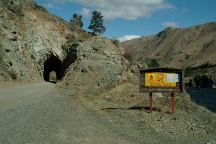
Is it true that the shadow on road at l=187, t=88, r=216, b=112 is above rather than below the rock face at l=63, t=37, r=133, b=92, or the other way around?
below

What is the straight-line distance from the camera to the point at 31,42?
56406mm

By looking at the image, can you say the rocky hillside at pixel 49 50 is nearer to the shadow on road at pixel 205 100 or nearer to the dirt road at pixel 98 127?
the shadow on road at pixel 205 100

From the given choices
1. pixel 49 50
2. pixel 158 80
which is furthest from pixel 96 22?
pixel 158 80

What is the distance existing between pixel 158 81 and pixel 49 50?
140ft

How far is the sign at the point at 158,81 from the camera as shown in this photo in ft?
67.0

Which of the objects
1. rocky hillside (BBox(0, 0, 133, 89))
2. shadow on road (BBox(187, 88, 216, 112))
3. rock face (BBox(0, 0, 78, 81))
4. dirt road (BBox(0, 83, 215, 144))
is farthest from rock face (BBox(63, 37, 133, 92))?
dirt road (BBox(0, 83, 215, 144))

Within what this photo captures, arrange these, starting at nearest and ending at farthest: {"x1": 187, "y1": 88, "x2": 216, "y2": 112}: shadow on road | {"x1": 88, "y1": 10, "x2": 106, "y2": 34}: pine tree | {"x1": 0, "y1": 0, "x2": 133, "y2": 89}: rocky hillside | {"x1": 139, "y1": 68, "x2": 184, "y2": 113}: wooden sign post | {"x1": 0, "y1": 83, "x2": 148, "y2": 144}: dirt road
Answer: {"x1": 0, "y1": 83, "x2": 148, "y2": 144}: dirt road
{"x1": 139, "y1": 68, "x2": 184, "y2": 113}: wooden sign post
{"x1": 187, "y1": 88, "x2": 216, "y2": 112}: shadow on road
{"x1": 0, "y1": 0, "x2": 133, "y2": 89}: rocky hillside
{"x1": 88, "y1": 10, "x2": 106, "y2": 34}: pine tree

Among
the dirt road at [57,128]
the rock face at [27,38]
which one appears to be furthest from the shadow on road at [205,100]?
the rock face at [27,38]

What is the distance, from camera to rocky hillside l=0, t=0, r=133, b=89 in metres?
47.3

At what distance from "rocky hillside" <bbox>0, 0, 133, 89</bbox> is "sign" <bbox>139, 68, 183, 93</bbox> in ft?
69.1

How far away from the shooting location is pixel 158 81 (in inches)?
808

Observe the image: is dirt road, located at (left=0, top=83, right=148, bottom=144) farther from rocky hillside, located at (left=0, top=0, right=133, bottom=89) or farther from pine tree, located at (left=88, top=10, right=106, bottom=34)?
pine tree, located at (left=88, top=10, right=106, bottom=34)

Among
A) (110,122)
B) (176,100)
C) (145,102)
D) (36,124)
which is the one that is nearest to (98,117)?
(110,122)

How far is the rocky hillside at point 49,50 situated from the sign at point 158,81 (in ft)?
69.1
